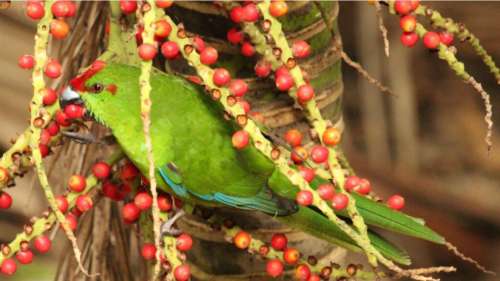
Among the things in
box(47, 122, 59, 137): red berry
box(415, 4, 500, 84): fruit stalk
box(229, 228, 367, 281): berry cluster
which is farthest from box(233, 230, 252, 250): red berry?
box(415, 4, 500, 84): fruit stalk

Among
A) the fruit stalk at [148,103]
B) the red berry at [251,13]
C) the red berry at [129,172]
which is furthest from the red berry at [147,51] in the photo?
the red berry at [129,172]

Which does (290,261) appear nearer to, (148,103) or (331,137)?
(331,137)

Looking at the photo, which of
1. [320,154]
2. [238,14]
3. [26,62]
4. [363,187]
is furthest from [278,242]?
[26,62]

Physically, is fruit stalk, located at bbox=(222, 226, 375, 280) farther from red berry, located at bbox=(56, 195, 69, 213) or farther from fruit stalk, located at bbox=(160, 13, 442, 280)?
red berry, located at bbox=(56, 195, 69, 213)

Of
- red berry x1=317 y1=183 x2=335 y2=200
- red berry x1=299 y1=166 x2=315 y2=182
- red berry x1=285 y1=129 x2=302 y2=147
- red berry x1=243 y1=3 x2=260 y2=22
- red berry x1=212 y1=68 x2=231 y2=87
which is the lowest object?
red berry x1=285 y1=129 x2=302 y2=147

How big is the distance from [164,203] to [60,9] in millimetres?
401

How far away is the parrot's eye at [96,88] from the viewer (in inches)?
57.9

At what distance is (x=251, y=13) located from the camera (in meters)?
1.27

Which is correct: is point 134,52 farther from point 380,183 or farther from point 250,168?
point 380,183

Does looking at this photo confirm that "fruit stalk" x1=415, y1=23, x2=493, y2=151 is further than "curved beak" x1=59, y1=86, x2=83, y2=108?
No

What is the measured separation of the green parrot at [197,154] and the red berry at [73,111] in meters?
0.06

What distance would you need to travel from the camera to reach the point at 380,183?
10.3 ft

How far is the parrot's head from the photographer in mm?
1458

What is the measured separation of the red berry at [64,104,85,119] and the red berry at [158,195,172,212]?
194mm
